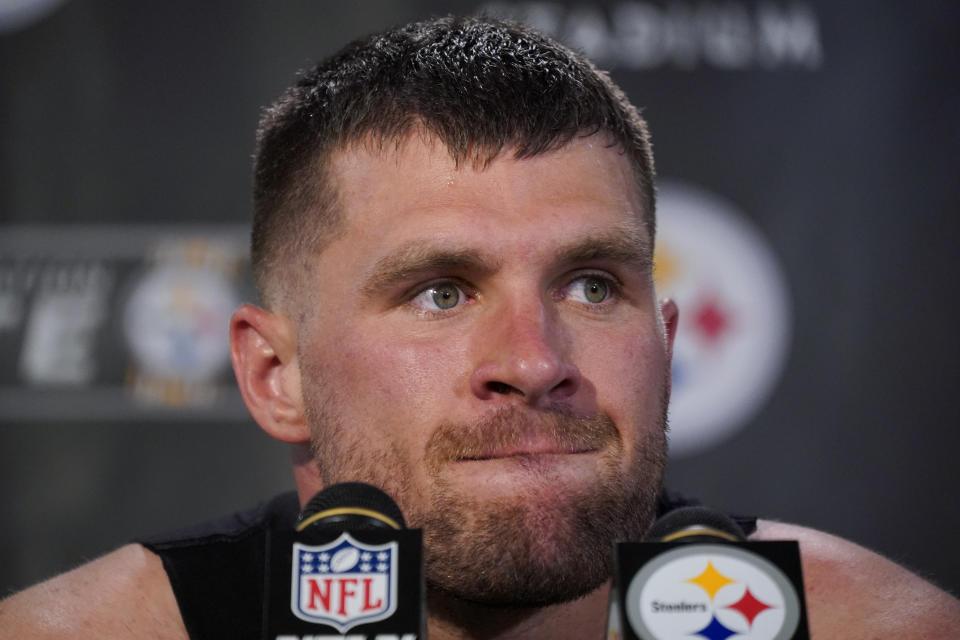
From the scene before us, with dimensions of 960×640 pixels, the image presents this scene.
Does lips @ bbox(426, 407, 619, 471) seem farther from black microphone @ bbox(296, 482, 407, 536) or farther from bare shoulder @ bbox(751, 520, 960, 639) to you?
bare shoulder @ bbox(751, 520, 960, 639)

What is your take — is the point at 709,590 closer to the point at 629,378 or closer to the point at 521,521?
the point at 521,521

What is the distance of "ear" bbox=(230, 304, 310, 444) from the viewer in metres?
1.46

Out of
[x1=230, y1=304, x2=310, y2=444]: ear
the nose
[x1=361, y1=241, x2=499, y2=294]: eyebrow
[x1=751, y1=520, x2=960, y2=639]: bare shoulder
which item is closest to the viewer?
the nose

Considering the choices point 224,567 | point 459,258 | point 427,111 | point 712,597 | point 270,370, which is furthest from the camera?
point 224,567

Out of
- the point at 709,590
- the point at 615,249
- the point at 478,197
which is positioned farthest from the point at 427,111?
the point at 709,590

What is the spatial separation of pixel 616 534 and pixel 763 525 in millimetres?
702

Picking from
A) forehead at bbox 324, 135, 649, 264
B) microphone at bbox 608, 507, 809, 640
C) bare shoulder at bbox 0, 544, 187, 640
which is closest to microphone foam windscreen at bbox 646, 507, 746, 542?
microphone at bbox 608, 507, 809, 640

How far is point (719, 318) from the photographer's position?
270cm

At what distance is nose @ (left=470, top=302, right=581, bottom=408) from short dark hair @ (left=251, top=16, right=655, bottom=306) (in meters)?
0.24

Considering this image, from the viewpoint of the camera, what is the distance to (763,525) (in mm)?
1813

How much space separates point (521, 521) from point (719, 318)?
1679 millimetres

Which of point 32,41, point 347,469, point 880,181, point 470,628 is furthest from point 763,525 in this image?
point 32,41

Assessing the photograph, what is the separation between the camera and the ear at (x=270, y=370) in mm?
1465

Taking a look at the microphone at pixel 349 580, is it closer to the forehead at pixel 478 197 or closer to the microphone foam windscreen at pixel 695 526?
the microphone foam windscreen at pixel 695 526
